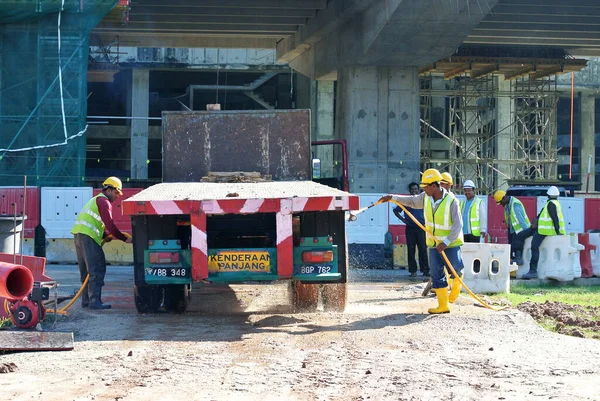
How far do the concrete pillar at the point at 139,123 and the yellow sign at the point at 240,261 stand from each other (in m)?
32.1

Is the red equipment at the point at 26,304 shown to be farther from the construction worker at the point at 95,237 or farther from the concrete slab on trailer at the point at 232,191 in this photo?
the construction worker at the point at 95,237

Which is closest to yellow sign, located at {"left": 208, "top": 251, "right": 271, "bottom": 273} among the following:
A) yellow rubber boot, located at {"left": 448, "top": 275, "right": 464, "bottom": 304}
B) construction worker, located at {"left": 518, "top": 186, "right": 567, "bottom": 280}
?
yellow rubber boot, located at {"left": 448, "top": 275, "right": 464, "bottom": 304}

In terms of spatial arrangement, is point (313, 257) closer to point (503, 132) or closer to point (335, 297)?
point (335, 297)

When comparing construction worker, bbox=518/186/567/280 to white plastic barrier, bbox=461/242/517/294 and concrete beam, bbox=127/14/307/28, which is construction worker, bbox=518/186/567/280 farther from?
concrete beam, bbox=127/14/307/28

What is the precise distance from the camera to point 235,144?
41.3 ft

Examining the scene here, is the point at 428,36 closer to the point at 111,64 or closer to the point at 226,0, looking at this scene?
the point at 226,0

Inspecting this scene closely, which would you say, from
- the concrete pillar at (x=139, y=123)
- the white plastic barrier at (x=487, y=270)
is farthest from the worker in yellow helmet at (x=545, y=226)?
the concrete pillar at (x=139, y=123)

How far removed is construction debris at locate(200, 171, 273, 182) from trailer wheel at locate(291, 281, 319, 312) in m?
1.52

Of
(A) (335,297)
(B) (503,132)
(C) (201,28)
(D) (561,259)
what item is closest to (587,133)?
(B) (503,132)

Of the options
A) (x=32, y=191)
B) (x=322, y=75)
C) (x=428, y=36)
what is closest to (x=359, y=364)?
(x=32, y=191)

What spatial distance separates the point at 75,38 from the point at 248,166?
1422 centimetres

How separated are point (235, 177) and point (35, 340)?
413 cm

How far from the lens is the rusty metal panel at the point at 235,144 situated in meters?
12.5

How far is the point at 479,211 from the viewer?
16.1m
